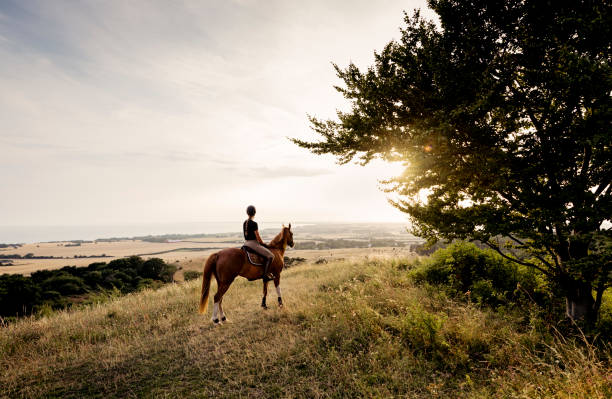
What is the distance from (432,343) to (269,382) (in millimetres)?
3351

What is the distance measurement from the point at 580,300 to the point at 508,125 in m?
4.46

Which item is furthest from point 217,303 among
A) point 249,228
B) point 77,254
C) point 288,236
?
point 77,254

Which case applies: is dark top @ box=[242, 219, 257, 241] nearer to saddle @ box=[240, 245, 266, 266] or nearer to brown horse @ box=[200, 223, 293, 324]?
saddle @ box=[240, 245, 266, 266]

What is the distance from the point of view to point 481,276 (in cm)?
866

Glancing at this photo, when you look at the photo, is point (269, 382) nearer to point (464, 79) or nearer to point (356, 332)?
point (356, 332)

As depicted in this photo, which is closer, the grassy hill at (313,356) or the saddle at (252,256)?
the grassy hill at (313,356)

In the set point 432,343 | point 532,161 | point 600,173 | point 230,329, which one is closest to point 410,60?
point 532,161

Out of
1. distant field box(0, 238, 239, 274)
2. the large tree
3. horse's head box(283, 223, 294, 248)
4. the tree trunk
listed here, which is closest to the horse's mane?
horse's head box(283, 223, 294, 248)

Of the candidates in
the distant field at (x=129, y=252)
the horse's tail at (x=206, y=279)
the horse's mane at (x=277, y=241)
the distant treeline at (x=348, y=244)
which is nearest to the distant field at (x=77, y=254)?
the distant field at (x=129, y=252)

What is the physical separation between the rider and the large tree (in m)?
4.18

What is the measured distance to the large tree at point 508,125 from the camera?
4387 mm

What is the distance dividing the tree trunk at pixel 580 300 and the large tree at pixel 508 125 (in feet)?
0.08

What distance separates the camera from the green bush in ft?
24.6

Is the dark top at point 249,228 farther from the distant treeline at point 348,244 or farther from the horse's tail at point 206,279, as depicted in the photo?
the distant treeline at point 348,244
